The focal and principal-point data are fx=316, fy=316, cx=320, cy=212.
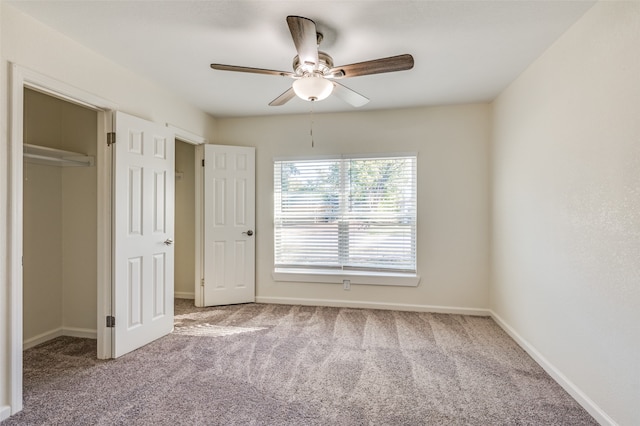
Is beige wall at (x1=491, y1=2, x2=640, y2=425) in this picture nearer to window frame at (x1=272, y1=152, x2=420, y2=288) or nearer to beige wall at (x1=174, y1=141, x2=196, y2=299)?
window frame at (x1=272, y1=152, x2=420, y2=288)

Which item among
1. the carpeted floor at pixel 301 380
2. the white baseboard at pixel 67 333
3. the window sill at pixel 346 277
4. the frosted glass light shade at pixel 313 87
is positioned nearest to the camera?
the carpeted floor at pixel 301 380

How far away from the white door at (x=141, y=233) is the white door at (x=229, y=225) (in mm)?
743

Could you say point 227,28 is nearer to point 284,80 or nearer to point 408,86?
point 284,80

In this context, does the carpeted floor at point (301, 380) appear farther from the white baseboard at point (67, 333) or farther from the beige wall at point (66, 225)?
the beige wall at point (66, 225)

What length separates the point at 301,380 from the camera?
2332 millimetres

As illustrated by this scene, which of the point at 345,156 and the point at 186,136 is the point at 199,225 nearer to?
the point at 186,136

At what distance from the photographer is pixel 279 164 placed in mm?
4270

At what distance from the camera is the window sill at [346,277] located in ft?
12.8

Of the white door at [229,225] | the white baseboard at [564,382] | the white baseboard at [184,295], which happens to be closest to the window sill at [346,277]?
the white door at [229,225]

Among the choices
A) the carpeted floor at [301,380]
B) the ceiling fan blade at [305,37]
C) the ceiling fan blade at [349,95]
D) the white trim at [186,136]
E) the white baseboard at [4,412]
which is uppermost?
the ceiling fan blade at [305,37]

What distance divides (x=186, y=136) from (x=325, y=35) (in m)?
2.18

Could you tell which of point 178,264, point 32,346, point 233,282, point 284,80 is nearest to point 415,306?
point 233,282

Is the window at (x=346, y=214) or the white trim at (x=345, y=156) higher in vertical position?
the white trim at (x=345, y=156)

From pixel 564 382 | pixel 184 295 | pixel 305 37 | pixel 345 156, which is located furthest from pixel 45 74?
pixel 564 382
